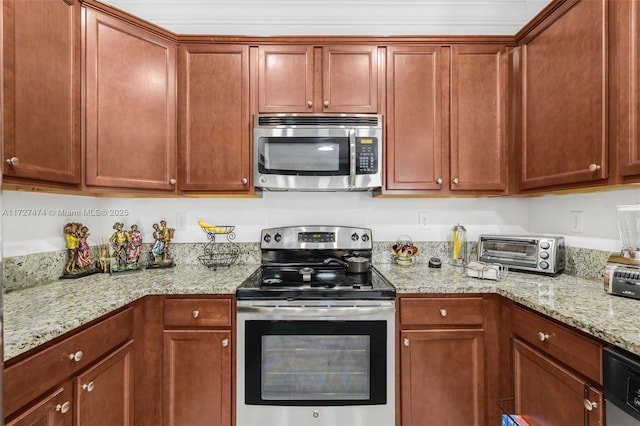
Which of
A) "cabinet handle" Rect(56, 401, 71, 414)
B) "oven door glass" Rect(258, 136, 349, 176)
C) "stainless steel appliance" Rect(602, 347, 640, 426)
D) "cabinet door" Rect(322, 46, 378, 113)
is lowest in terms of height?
"cabinet handle" Rect(56, 401, 71, 414)

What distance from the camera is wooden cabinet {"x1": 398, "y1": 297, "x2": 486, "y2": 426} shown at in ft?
5.41

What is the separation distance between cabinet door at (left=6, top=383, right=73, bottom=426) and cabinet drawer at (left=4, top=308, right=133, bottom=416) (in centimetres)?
3

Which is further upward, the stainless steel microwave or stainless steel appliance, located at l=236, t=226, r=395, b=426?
the stainless steel microwave

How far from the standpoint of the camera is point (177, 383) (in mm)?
1630

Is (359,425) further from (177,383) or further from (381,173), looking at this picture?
(381,173)

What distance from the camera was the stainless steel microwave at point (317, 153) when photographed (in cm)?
195

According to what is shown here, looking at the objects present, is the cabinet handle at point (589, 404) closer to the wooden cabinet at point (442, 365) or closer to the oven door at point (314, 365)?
the wooden cabinet at point (442, 365)

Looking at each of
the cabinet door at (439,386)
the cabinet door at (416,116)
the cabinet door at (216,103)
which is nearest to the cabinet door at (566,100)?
the cabinet door at (416,116)

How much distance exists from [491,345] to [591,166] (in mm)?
998

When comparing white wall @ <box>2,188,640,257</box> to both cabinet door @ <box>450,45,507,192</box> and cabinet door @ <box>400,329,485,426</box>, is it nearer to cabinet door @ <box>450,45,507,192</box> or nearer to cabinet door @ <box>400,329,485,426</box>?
cabinet door @ <box>450,45,507,192</box>

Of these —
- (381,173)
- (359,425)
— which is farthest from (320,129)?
(359,425)

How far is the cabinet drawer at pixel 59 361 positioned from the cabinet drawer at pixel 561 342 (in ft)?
6.22

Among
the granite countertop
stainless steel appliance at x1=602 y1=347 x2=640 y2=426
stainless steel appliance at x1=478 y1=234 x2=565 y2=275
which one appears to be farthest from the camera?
stainless steel appliance at x1=478 y1=234 x2=565 y2=275

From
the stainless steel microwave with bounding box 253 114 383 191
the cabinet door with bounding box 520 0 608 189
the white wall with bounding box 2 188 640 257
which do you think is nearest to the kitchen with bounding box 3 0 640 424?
the white wall with bounding box 2 188 640 257
